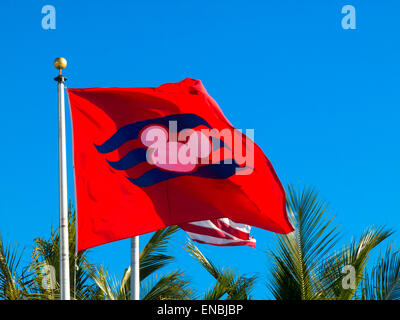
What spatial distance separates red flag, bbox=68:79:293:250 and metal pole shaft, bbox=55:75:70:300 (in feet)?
1.55

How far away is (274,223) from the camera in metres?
11.7

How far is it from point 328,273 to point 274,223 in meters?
1.22

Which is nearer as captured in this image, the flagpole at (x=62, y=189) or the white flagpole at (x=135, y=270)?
the flagpole at (x=62, y=189)

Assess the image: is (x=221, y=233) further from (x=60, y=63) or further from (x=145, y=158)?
(x=60, y=63)

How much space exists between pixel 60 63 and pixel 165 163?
204cm

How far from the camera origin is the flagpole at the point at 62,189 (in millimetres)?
9922

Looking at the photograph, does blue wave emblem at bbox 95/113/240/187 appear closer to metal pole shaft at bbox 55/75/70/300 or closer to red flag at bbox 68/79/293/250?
red flag at bbox 68/79/293/250

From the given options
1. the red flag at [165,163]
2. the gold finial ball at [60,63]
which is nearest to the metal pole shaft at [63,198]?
the gold finial ball at [60,63]

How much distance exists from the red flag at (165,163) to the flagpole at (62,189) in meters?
0.48

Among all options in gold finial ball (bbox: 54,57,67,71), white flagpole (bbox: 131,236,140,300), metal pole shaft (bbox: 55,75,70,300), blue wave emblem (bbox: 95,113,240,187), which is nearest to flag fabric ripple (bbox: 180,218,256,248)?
blue wave emblem (bbox: 95,113,240,187)

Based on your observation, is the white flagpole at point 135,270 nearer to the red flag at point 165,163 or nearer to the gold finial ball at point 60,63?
the red flag at point 165,163

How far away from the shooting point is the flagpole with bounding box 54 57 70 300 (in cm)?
992
